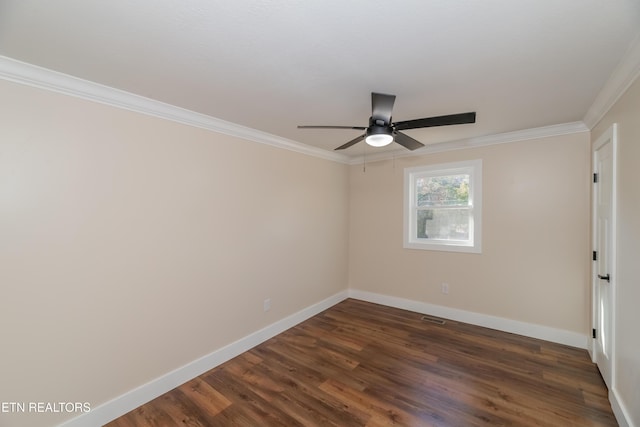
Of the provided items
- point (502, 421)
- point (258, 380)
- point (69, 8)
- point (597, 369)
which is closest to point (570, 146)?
point (597, 369)

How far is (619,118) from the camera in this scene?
81.0 inches

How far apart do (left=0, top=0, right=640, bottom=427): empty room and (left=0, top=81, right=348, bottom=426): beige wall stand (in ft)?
0.05

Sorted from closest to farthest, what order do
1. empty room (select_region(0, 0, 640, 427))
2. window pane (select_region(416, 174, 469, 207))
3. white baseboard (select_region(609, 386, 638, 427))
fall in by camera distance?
empty room (select_region(0, 0, 640, 427)), white baseboard (select_region(609, 386, 638, 427)), window pane (select_region(416, 174, 469, 207))

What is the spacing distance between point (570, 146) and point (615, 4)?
90.7 inches

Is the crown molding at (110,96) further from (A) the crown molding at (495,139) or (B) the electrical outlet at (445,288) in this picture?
(B) the electrical outlet at (445,288)

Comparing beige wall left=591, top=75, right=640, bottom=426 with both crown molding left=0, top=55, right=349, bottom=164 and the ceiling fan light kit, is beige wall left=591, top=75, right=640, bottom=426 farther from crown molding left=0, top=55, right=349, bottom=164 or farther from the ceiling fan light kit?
crown molding left=0, top=55, right=349, bottom=164

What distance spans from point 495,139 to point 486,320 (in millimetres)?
2312

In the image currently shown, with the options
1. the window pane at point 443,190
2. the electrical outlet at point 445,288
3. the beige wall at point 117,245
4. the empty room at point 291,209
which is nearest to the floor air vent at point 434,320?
the empty room at point 291,209

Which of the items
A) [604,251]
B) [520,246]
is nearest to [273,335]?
[520,246]

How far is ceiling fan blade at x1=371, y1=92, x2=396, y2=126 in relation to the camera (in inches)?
78.5

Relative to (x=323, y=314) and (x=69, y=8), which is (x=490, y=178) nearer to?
(x=323, y=314)

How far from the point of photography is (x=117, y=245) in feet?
6.95

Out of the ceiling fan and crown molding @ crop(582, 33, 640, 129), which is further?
the ceiling fan

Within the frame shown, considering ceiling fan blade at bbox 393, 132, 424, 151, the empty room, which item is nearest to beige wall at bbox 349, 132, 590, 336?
the empty room
